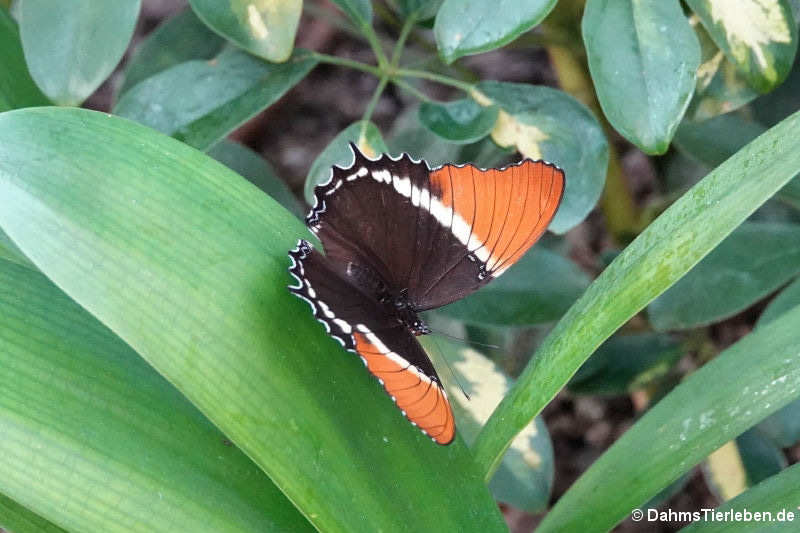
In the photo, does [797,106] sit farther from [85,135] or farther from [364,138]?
[85,135]

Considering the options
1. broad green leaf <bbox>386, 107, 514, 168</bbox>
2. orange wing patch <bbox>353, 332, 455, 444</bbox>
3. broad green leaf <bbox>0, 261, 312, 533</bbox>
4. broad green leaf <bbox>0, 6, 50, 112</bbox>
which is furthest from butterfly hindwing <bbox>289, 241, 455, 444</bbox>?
broad green leaf <bbox>386, 107, 514, 168</bbox>

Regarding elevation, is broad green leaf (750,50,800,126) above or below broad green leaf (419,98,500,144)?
above

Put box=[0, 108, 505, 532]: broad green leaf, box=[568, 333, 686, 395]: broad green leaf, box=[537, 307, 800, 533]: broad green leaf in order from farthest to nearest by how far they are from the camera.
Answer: box=[568, 333, 686, 395]: broad green leaf < box=[537, 307, 800, 533]: broad green leaf < box=[0, 108, 505, 532]: broad green leaf

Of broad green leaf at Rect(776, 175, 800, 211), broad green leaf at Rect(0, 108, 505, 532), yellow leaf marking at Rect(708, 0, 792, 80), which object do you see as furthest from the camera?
broad green leaf at Rect(776, 175, 800, 211)

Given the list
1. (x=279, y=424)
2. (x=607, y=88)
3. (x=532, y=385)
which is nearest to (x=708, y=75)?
(x=607, y=88)

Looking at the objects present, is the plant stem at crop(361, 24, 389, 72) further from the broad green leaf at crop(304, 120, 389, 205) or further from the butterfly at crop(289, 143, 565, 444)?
the butterfly at crop(289, 143, 565, 444)

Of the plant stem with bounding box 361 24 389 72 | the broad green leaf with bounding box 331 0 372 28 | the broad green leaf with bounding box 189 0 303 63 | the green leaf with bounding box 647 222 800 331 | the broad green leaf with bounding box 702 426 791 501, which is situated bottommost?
the broad green leaf with bounding box 702 426 791 501

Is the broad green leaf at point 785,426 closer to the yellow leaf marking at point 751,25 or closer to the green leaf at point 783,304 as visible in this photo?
the green leaf at point 783,304
